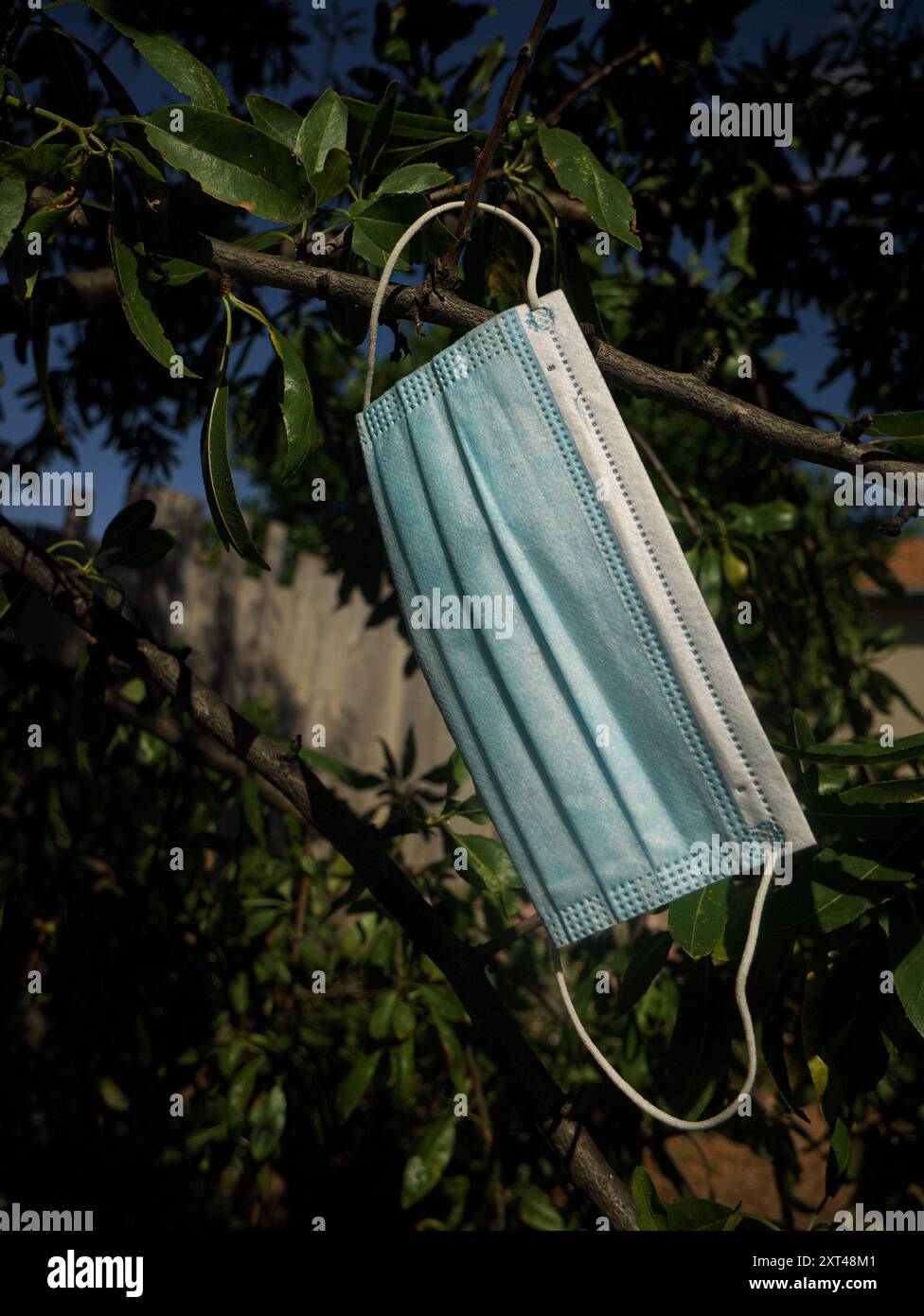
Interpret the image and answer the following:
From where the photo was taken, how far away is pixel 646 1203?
1.23m

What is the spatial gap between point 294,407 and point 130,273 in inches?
9.5

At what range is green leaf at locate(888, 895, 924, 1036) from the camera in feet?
3.50

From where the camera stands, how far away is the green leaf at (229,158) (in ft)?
3.69

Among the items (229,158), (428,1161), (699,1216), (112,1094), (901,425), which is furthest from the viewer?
(112,1094)

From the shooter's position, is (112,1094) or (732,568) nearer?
(732,568)

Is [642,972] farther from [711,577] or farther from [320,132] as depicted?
[320,132]

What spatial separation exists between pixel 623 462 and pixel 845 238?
2.10 m

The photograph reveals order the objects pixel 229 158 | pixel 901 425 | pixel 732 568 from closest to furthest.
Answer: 1. pixel 901 425
2. pixel 229 158
3. pixel 732 568

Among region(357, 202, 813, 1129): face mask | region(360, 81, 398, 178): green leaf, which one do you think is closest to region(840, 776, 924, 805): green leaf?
region(357, 202, 813, 1129): face mask

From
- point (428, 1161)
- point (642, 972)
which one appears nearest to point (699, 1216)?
point (642, 972)

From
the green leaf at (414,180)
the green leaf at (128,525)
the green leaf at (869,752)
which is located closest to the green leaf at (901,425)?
the green leaf at (869,752)

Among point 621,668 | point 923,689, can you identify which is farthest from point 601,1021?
point 923,689

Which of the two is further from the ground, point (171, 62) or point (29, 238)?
point (171, 62)

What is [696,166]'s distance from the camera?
261 cm
